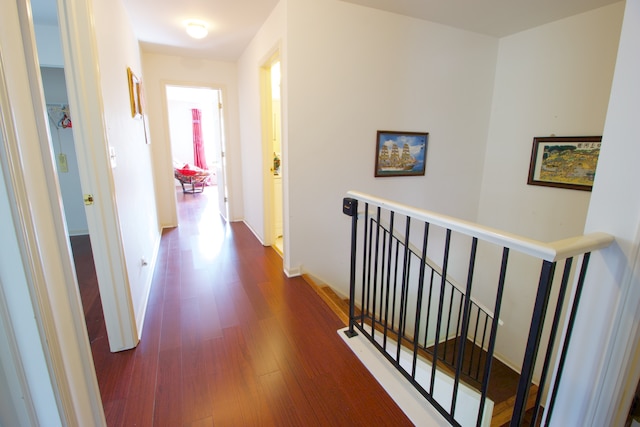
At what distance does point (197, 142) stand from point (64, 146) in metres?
5.26

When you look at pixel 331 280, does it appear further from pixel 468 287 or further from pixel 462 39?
pixel 462 39

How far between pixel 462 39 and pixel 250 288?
3.43 meters

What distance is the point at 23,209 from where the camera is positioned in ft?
2.33

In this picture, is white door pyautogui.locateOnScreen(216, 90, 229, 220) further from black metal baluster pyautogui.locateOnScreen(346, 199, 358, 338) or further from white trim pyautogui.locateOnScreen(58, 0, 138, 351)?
black metal baluster pyautogui.locateOnScreen(346, 199, 358, 338)

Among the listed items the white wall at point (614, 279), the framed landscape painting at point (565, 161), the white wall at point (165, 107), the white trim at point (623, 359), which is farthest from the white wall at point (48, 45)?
the framed landscape painting at point (565, 161)

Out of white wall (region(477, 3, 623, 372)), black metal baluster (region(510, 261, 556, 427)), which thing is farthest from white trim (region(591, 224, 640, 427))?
white wall (region(477, 3, 623, 372))

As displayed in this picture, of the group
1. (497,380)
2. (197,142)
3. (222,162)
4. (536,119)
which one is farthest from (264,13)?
(197,142)

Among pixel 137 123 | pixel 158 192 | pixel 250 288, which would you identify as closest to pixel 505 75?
pixel 250 288

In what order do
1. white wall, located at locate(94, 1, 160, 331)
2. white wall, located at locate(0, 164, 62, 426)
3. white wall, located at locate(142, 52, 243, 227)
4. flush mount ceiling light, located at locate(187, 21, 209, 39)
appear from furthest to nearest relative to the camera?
white wall, located at locate(142, 52, 243, 227), flush mount ceiling light, located at locate(187, 21, 209, 39), white wall, located at locate(94, 1, 160, 331), white wall, located at locate(0, 164, 62, 426)

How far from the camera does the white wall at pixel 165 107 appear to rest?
4.03 m

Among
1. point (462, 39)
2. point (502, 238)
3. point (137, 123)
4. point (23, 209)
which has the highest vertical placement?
point (462, 39)

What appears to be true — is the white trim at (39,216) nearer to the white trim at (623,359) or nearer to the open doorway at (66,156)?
the white trim at (623,359)

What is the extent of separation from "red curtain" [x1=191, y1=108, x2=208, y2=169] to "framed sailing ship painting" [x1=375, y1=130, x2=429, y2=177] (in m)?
7.44

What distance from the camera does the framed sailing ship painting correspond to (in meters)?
2.98
